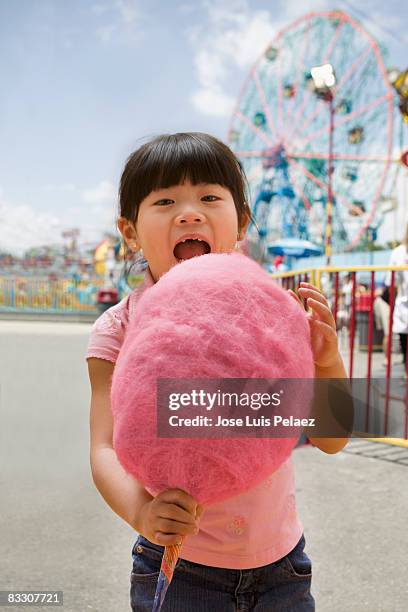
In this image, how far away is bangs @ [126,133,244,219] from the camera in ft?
3.10

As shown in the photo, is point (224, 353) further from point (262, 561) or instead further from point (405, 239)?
point (405, 239)

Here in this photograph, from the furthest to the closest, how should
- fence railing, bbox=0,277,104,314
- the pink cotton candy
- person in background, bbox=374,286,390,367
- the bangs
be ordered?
1. fence railing, bbox=0,277,104,314
2. person in background, bbox=374,286,390,367
3. the bangs
4. the pink cotton candy

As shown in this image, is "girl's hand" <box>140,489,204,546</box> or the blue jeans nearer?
"girl's hand" <box>140,489,204,546</box>

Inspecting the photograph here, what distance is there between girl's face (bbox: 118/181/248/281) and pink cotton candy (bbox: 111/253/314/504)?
18 cm

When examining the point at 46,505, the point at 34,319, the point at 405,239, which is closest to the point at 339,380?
the point at 46,505

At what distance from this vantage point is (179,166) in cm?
95

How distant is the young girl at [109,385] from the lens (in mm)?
901

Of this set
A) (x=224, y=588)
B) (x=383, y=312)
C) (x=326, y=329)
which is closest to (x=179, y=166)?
(x=326, y=329)

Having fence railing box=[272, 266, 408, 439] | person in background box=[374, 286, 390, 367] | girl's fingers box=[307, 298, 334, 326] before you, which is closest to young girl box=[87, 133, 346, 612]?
girl's fingers box=[307, 298, 334, 326]

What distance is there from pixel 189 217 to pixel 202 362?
0.30 metres

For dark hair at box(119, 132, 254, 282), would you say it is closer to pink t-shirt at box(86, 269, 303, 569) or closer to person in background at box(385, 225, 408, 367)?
pink t-shirt at box(86, 269, 303, 569)

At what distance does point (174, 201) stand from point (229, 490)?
45 centimetres

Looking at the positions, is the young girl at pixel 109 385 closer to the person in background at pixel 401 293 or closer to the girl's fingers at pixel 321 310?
the girl's fingers at pixel 321 310

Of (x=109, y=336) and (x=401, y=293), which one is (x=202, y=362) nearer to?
(x=109, y=336)
